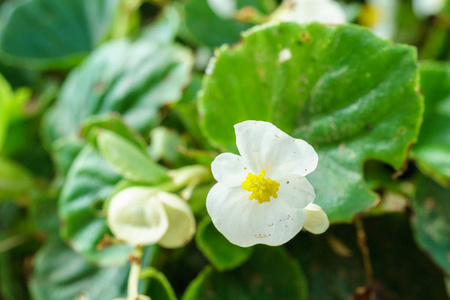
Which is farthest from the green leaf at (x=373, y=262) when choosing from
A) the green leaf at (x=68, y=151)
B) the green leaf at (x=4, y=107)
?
the green leaf at (x=4, y=107)

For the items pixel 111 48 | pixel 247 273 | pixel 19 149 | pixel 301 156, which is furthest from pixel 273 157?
pixel 19 149

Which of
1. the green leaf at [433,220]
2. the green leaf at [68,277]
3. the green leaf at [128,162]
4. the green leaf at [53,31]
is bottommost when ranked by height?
the green leaf at [68,277]

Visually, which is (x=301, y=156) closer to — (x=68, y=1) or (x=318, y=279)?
(x=318, y=279)

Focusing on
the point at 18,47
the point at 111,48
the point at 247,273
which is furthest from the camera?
the point at 18,47

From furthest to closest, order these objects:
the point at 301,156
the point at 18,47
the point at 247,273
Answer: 1. the point at 18,47
2. the point at 247,273
3. the point at 301,156

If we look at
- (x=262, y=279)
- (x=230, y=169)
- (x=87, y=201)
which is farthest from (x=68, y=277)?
(x=230, y=169)

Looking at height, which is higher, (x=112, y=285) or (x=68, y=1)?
(x=68, y=1)

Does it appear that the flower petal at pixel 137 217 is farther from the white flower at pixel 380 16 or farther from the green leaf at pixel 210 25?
the white flower at pixel 380 16
